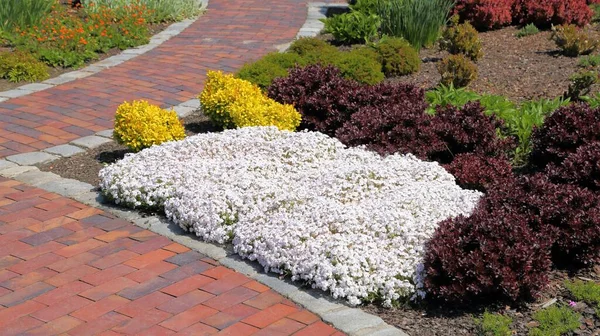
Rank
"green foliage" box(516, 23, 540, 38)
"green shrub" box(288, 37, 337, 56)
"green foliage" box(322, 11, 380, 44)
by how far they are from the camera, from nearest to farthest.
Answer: "green shrub" box(288, 37, 337, 56) → "green foliage" box(322, 11, 380, 44) → "green foliage" box(516, 23, 540, 38)

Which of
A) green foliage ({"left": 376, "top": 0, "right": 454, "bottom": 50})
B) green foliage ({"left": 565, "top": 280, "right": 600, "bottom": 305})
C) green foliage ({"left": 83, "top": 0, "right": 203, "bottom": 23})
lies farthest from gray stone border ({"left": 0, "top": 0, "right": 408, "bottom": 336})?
green foliage ({"left": 83, "top": 0, "right": 203, "bottom": 23})

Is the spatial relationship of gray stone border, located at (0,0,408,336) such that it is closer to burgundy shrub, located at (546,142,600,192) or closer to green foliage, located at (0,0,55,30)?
burgundy shrub, located at (546,142,600,192)

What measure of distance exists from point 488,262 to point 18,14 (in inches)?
353

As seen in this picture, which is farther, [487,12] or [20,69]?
[487,12]

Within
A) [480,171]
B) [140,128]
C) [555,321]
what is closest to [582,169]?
[480,171]

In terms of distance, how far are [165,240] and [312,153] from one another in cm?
162

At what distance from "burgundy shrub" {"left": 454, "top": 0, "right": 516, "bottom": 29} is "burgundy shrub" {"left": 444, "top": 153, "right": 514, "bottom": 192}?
18.7 feet

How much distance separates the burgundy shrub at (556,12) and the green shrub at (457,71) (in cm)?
330

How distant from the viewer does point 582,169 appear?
5836mm

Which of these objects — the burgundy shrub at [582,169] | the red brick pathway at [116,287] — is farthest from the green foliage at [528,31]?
the red brick pathway at [116,287]

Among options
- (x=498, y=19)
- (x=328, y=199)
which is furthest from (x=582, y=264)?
(x=498, y=19)

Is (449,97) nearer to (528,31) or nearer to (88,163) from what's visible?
(88,163)

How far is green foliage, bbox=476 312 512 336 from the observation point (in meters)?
4.43

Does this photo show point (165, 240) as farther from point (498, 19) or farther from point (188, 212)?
point (498, 19)
